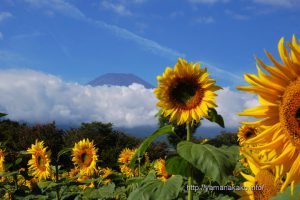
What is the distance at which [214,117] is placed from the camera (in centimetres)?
460

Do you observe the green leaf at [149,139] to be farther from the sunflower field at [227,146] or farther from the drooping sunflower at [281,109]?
the drooping sunflower at [281,109]

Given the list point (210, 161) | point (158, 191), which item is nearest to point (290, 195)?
point (210, 161)

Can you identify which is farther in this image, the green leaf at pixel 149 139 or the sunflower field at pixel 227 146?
the green leaf at pixel 149 139

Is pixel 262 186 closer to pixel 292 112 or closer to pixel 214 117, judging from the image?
pixel 292 112

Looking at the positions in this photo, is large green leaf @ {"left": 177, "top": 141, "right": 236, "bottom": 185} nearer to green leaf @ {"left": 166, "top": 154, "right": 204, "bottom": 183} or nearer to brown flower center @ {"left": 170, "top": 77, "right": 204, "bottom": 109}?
green leaf @ {"left": 166, "top": 154, "right": 204, "bottom": 183}

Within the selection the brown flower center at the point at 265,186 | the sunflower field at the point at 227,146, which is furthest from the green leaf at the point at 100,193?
the brown flower center at the point at 265,186

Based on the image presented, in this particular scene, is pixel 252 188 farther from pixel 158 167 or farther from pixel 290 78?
pixel 158 167

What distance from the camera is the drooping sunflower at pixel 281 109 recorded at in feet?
7.90

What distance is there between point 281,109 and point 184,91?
2704 mm

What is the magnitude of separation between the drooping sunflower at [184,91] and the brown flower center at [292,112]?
2367 mm

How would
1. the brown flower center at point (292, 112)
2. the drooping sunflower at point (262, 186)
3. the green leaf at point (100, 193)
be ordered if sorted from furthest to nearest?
the green leaf at point (100, 193)
the drooping sunflower at point (262, 186)
the brown flower center at point (292, 112)

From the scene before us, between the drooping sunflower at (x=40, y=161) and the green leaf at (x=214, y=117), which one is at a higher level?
the green leaf at (x=214, y=117)

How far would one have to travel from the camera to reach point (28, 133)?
31.4 meters

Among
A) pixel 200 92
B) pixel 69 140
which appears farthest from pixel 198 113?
pixel 69 140
